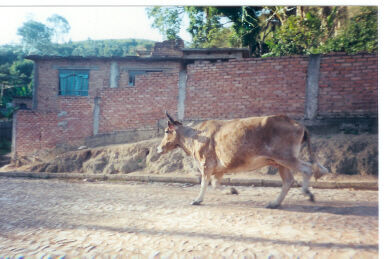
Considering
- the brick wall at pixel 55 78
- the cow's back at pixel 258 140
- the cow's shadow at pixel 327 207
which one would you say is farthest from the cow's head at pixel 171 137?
the brick wall at pixel 55 78

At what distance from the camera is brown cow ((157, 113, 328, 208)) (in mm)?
3154

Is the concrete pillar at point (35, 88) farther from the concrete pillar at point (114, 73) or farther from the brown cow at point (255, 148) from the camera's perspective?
the brown cow at point (255, 148)

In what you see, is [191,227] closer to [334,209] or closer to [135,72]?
[334,209]

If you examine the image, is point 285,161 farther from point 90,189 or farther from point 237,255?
point 90,189

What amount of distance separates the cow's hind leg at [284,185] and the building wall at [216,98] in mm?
2219

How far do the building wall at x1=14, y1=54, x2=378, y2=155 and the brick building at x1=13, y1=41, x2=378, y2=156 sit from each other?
0.02 meters

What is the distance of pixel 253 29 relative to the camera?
11.3 metres

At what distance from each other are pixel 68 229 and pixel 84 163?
16.6 feet

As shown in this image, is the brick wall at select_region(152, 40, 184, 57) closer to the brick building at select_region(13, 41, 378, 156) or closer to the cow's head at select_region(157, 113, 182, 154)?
the brick building at select_region(13, 41, 378, 156)

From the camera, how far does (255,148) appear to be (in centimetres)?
327

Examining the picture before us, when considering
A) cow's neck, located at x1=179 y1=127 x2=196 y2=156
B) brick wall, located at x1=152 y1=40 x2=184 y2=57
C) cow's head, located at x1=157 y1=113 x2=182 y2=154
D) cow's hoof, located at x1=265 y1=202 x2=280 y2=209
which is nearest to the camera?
cow's hoof, located at x1=265 y1=202 x2=280 y2=209

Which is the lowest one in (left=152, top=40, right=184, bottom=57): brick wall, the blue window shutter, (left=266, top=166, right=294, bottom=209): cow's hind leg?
(left=266, top=166, right=294, bottom=209): cow's hind leg

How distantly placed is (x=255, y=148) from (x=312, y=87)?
3.78 m

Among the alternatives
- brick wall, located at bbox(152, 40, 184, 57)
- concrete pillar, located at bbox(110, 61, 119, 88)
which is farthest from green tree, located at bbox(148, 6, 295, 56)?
concrete pillar, located at bbox(110, 61, 119, 88)
